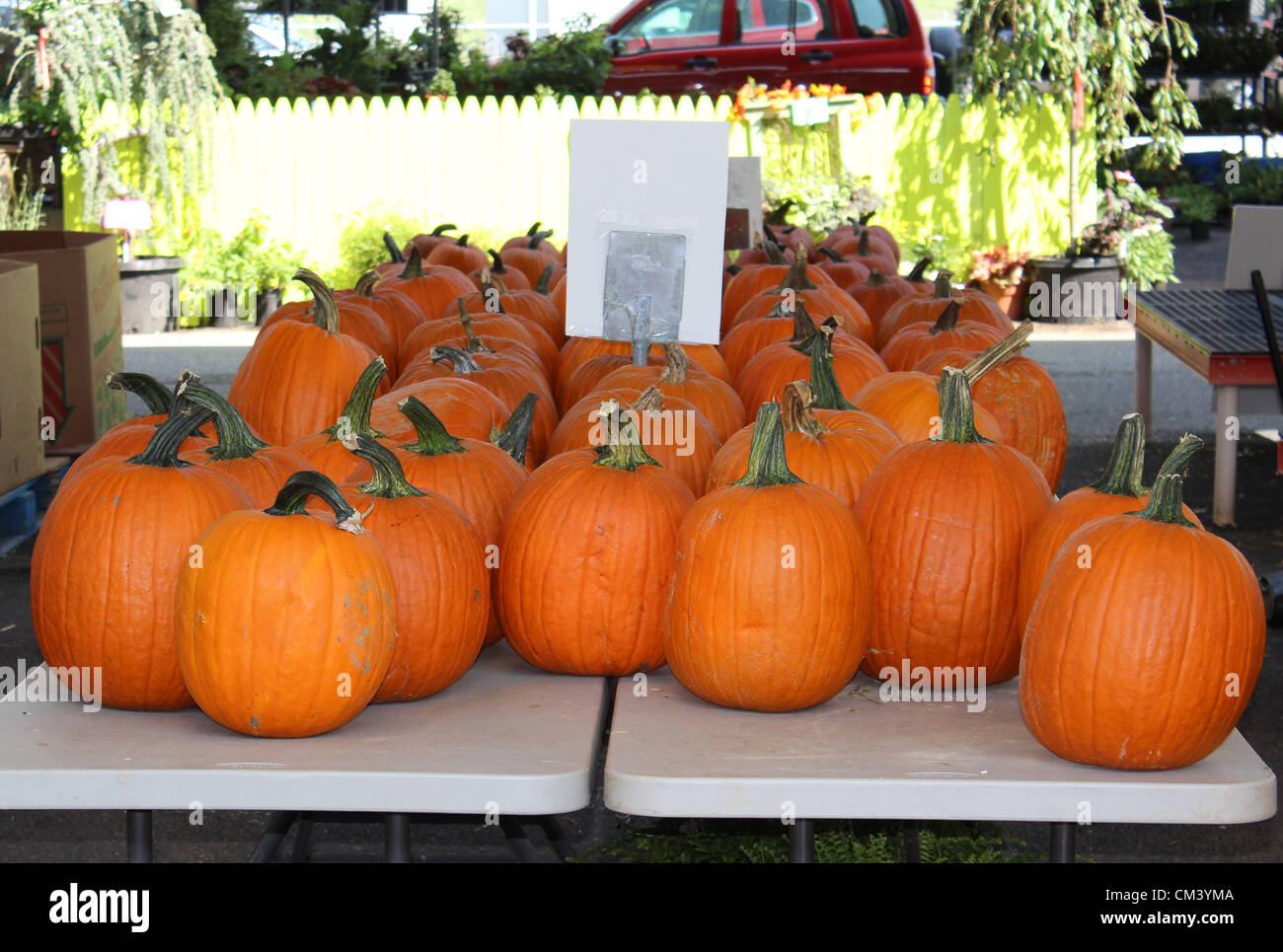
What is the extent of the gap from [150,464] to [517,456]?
67 cm

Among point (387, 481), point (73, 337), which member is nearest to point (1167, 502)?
point (387, 481)

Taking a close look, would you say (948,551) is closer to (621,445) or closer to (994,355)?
(994,355)

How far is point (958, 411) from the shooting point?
2105 millimetres

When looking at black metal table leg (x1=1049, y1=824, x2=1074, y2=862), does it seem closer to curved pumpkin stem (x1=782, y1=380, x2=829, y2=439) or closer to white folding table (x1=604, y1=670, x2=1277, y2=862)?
white folding table (x1=604, y1=670, x2=1277, y2=862)

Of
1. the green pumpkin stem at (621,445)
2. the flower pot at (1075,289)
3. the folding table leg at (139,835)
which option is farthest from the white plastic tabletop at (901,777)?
the flower pot at (1075,289)

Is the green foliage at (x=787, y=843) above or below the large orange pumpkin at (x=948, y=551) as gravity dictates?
below

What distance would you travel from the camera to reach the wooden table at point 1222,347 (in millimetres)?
5469

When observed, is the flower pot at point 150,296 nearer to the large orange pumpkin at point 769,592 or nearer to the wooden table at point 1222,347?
the wooden table at point 1222,347

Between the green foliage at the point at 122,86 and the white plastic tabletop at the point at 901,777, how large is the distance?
9.43m

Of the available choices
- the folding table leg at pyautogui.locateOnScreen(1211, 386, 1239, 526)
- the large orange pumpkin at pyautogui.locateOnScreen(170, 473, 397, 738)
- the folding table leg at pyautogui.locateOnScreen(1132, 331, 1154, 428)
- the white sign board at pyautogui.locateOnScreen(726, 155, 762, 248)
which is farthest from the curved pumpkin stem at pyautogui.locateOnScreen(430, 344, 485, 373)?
the folding table leg at pyautogui.locateOnScreen(1132, 331, 1154, 428)

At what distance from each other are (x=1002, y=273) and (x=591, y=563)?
939 cm

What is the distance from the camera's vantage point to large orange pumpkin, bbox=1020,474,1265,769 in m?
1.72
